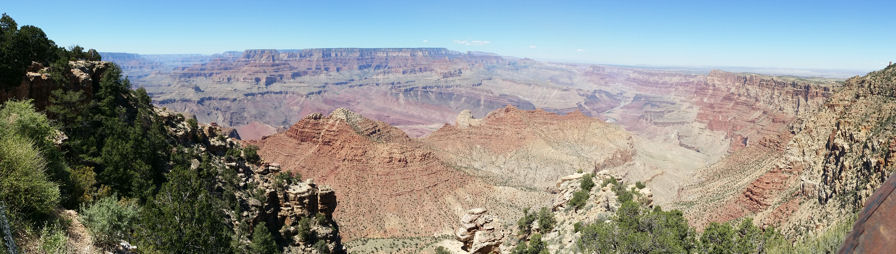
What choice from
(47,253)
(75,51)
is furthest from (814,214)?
(75,51)

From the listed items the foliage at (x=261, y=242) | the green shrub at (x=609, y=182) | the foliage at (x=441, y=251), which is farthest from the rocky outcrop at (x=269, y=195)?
the green shrub at (x=609, y=182)

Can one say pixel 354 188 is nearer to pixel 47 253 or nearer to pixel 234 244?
pixel 234 244

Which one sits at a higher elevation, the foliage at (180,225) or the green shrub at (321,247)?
the foliage at (180,225)

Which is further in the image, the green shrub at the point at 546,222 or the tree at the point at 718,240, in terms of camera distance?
the green shrub at the point at 546,222

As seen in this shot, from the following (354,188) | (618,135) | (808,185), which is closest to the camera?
(808,185)

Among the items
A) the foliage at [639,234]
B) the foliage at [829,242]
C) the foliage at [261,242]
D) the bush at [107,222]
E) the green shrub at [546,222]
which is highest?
the foliage at [829,242]

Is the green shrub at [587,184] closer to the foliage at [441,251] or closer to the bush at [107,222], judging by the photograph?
the foliage at [441,251]

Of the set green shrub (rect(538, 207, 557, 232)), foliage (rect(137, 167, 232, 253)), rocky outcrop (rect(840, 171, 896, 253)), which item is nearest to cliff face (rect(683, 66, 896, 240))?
green shrub (rect(538, 207, 557, 232))
